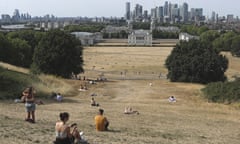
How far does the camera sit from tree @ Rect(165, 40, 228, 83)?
193ft

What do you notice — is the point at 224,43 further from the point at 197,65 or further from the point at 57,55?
the point at 57,55

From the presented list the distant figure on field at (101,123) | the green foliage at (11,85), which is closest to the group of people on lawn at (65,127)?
Result: the distant figure on field at (101,123)

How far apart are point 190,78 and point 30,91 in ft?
140

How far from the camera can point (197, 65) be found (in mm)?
58875

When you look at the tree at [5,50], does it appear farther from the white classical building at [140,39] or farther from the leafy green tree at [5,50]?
the white classical building at [140,39]

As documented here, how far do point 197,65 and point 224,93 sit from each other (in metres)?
19.5

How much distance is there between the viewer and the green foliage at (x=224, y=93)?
127 feet

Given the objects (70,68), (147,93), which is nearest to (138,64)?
(70,68)

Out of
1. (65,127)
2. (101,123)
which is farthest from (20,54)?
(65,127)

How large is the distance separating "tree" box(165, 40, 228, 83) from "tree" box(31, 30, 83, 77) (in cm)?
1334

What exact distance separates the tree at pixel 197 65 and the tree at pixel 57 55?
13341 millimetres

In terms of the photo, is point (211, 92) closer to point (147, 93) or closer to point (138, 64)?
point (147, 93)

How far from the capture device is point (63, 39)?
59.9 m

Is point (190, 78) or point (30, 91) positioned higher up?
point (30, 91)
